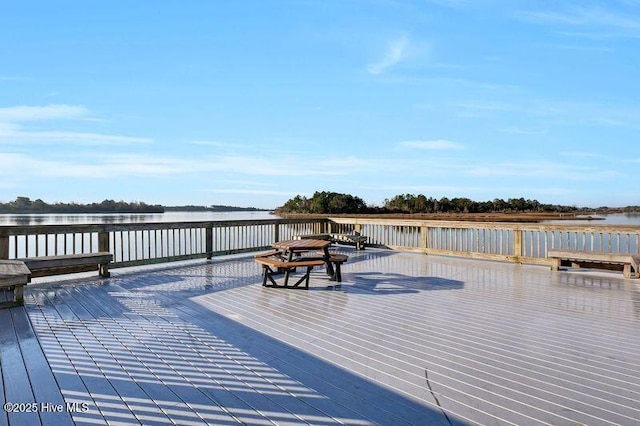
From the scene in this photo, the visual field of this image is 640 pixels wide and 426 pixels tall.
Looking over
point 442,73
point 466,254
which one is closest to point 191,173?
point 442,73

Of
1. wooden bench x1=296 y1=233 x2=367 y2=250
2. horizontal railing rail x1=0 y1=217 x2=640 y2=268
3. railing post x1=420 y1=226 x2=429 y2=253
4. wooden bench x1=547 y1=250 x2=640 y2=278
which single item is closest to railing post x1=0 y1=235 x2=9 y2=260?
horizontal railing rail x1=0 y1=217 x2=640 y2=268

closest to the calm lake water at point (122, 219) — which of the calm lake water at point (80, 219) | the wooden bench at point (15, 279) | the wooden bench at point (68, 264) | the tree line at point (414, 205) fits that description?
the calm lake water at point (80, 219)

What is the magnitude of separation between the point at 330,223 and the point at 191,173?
59.7ft

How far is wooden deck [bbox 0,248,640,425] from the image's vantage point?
2062 mm

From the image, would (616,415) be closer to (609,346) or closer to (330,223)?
(609,346)

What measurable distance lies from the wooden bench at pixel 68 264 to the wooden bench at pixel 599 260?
803 cm

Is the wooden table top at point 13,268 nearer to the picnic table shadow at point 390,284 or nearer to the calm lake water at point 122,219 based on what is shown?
the calm lake water at point 122,219

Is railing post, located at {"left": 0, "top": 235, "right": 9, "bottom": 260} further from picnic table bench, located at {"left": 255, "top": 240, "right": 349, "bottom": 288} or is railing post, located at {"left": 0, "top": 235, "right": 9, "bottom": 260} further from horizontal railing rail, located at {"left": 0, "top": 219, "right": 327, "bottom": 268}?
picnic table bench, located at {"left": 255, "top": 240, "right": 349, "bottom": 288}

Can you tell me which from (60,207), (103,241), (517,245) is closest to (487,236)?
(517,245)

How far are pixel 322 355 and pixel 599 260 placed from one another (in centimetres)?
575

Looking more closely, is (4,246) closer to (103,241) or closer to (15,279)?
(103,241)

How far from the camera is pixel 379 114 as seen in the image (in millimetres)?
13383

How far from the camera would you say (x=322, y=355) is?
2895 millimetres

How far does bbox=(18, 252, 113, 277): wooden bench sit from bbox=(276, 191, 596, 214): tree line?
14.5 metres
